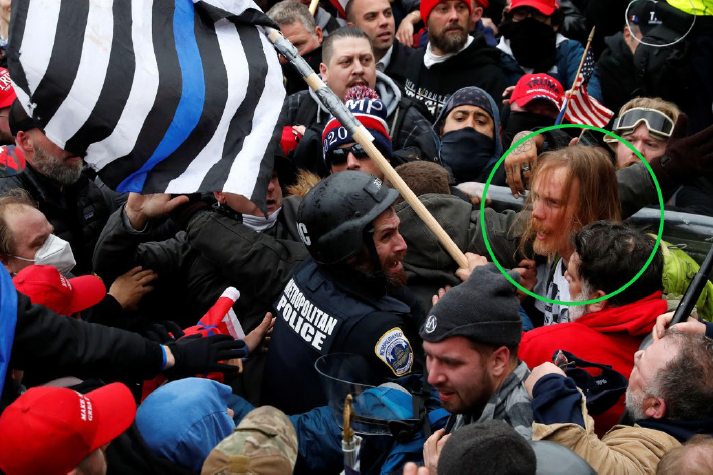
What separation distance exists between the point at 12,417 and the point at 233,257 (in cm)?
181

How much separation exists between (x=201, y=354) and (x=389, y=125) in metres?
3.13

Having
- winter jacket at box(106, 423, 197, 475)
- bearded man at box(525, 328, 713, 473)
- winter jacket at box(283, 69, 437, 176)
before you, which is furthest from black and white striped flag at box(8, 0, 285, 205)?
bearded man at box(525, 328, 713, 473)

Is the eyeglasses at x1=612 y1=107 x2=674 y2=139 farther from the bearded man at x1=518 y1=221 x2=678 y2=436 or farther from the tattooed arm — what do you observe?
the bearded man at x1=518 y1=221 x2=678 y2=436

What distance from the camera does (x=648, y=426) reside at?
9.80 feet

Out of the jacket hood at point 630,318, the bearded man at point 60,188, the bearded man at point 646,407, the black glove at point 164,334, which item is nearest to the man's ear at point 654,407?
the bearded man at point 646,407

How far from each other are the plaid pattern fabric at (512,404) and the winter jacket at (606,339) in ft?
1.55

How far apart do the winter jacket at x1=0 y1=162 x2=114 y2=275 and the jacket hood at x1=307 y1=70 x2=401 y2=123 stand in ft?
5.95

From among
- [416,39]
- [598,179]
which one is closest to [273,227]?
[598,179]

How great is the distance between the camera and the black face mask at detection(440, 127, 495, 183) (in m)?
6.02

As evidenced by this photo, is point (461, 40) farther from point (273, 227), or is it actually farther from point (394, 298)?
point (394, 298)

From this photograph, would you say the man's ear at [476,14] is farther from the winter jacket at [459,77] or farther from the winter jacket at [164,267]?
the winter jacket at [164,267]

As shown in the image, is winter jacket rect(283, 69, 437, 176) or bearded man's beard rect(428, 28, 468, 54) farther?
bearded man's beard rect(428, 28, 468, 54)

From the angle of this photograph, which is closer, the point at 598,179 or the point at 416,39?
the point at 598,179

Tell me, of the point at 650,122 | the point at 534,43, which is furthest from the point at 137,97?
the point at 534,43
